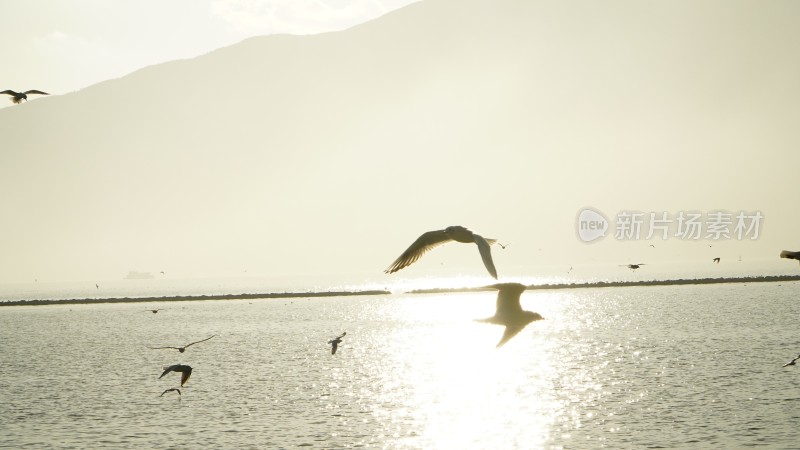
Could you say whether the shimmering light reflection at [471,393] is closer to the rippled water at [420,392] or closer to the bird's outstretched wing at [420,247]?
the rippled water at [420,392]

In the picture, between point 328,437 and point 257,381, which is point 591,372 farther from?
point 328,437

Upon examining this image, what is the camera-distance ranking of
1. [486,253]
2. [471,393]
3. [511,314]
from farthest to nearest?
[471,393] < [511,314] < [486,253]

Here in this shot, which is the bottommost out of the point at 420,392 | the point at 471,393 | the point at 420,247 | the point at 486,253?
the point at 471,393

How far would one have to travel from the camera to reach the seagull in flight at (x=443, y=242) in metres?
10.7

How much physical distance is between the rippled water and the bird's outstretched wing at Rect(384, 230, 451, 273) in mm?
20897

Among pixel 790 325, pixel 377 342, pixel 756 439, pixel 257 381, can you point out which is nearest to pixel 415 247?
pixel 756 439

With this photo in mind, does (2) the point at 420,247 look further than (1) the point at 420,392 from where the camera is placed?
No

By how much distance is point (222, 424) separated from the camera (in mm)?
65188

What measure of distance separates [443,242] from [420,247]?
406 mm

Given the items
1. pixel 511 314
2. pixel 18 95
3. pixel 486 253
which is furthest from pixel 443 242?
pixel 18 95

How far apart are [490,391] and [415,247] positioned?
248 ft

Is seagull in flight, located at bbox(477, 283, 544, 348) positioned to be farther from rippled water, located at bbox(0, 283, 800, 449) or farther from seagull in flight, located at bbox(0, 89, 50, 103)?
rippled water, located at bbox(0, 283, 800, 449)

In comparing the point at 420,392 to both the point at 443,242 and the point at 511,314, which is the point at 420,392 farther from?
the point at 443,242

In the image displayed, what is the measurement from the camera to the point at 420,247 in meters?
12.5
